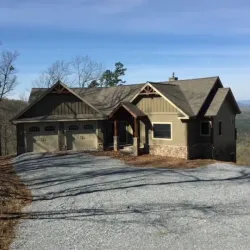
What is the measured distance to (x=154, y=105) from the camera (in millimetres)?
26203

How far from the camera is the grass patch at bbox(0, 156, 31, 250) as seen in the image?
9578 mm

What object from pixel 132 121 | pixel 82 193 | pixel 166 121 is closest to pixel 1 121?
pixel 132 121

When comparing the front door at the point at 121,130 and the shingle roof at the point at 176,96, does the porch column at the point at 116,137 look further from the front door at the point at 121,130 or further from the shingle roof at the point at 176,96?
the shingle roof at the point at 176,96

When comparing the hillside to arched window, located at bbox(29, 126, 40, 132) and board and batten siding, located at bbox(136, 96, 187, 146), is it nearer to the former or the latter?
arched window, located at bbox(29, 126, 40, 132)

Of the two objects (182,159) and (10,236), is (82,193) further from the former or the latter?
(182,159)

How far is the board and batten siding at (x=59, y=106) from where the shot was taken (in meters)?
26.7

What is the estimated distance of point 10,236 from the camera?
9.50 metres

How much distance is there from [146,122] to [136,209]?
49.5 ft

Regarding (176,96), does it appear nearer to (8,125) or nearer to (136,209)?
(136,209)

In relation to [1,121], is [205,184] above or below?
below

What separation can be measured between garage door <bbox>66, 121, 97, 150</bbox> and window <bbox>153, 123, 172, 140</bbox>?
5266mm

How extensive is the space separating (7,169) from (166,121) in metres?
11.9

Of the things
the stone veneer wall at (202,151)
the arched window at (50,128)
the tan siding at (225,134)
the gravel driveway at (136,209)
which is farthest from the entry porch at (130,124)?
the gravel driveway at (136,209)

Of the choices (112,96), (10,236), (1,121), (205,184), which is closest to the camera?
(10,236)
